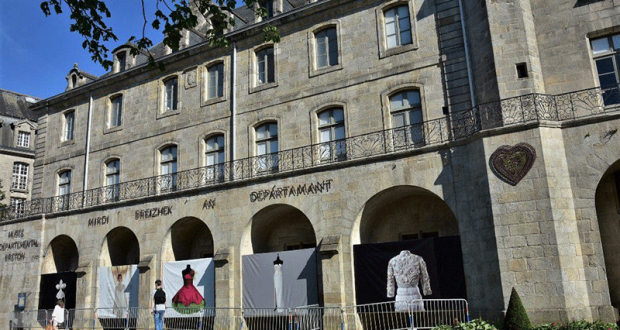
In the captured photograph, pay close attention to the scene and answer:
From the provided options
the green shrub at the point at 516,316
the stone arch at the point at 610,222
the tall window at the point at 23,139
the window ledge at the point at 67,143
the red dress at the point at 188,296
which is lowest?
the green shrub at the point at 516,316

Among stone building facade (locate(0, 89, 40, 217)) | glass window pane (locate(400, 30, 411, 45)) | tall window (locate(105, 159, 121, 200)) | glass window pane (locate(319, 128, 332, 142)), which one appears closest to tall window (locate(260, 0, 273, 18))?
glass window pane (locate(319, 128, 332, 142))

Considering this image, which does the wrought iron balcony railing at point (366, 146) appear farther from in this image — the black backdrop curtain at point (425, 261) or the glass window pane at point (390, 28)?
the glass window pane at point (390, 28)

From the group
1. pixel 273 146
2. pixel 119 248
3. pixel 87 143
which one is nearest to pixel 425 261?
pixel 273 146

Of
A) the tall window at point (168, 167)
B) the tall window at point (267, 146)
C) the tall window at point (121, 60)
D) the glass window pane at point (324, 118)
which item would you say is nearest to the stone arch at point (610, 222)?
the glass window pane at point (324, 118)

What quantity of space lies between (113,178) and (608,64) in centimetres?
1957

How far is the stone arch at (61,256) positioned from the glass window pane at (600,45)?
21.5 metres

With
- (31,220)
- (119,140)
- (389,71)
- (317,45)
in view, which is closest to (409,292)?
(389,71)

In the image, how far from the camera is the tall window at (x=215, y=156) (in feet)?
66.7

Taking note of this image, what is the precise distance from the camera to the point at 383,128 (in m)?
17.3

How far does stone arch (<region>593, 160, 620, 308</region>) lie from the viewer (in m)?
13.8

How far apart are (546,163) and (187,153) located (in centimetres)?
1363

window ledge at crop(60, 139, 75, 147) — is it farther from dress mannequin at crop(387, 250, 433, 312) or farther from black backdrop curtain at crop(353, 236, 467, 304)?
dress mannequin at crop(387, 250, 433, 312)

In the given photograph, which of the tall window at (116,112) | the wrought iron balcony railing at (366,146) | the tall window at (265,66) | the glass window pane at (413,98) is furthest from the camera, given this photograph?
the tall window at (116,112)

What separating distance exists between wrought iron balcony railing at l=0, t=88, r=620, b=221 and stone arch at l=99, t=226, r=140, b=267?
1.45m
